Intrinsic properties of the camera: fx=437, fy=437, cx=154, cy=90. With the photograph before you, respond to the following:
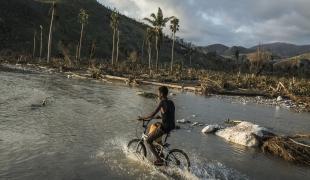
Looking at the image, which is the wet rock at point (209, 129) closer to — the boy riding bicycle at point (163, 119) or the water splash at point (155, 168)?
the water splash at point (155, 168)

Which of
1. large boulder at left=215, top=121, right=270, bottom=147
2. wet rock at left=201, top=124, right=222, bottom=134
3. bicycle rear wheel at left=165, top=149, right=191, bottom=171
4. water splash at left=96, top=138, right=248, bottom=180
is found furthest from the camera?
→ wet rock at left=201, top=124, right=222, bottom=134

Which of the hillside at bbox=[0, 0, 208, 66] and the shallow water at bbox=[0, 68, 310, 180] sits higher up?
the hillside at bbox=[0, 0, 208, 66]

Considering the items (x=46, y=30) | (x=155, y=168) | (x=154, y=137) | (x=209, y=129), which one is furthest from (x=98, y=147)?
(x=46, y=30)

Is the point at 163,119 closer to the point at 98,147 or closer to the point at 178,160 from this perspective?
the point at 178,160

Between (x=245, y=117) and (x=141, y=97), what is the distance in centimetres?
1071

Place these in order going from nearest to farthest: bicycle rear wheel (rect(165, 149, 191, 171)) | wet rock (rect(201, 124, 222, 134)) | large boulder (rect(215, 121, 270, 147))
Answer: bicycle rear wheel (rect(165, 149, 191, 171))
large boulder (rect(215, 121, 270, 147))
wet rock (rect(201, 124, 222, 134))

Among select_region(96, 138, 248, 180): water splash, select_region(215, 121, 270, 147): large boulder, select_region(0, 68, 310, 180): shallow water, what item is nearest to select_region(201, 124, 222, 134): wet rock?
select_region(0, 68, 310, 180): shallow water

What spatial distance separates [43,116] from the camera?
75.0ft

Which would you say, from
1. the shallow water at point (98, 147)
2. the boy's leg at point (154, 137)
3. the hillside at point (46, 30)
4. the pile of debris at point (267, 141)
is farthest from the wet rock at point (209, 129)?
the hillside at point (46, 30)

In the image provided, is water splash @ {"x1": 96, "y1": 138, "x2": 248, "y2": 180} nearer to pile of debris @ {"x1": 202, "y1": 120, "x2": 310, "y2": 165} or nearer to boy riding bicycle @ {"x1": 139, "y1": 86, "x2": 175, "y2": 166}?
boy riding bicycle @ {"x1": 139, "y1": 86, "x2": 175, "y2": 166}

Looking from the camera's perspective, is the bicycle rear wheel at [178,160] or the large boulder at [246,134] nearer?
the bicycle rear wheel at [178,160]


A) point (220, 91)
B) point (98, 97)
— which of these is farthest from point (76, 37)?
point (98, 97)

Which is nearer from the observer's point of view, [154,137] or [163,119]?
[163,119]

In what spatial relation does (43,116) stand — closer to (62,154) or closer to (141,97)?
(62,154)
